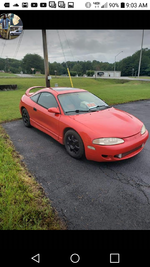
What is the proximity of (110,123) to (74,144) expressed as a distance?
2.76ft

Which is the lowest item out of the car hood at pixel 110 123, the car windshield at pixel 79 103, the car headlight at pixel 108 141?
the car headlight at pixel 108 141

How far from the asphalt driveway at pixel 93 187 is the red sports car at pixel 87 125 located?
246mm

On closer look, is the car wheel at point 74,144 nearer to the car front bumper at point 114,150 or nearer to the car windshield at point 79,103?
the car front bumper at point 114,150

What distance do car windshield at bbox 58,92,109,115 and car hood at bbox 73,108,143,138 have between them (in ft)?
0.77

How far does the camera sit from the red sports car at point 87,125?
111 inches

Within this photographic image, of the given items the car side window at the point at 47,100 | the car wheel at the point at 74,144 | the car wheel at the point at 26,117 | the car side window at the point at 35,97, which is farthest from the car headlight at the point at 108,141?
the car wheel at the point at 26,117

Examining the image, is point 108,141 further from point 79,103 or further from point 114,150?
point 79,103

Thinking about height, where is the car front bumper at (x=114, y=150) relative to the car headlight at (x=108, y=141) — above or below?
below

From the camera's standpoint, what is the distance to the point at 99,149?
9.18 ft

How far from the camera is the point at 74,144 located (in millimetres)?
3236

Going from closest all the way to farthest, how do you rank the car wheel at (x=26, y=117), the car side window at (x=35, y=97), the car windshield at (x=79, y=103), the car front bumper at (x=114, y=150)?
1. the car front bumper at (x=114, y=150)
2. the car windshield at (x=79, y=103)
3. the car side window at (x=35, y=97)
4. the car wheel at (x=26, y=117)
